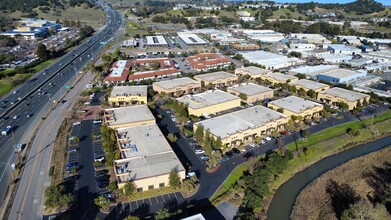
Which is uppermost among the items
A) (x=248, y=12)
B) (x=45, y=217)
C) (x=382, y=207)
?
(x=248, y=12)

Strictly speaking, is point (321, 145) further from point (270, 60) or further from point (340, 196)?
point (270, 60)

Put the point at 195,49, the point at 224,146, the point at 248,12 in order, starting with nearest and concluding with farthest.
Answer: the point at 224,146, the point at 195,49, the point at 248,12

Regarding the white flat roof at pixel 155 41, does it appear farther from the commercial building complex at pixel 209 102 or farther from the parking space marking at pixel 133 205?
the parking space marking at pixel 133 205

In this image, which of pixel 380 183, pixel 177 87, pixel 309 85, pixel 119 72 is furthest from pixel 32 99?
pixel 380 183

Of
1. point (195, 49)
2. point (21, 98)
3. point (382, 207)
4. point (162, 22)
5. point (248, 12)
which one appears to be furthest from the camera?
point (248, 12)

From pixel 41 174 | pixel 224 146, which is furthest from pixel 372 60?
pixel 41 174

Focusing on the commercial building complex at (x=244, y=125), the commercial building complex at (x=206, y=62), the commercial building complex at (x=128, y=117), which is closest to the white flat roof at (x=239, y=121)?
the commercial building complex at (x=244, y=125)

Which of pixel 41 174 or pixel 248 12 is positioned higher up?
pixel 248 12

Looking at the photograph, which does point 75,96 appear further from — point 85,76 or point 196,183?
point 196,183

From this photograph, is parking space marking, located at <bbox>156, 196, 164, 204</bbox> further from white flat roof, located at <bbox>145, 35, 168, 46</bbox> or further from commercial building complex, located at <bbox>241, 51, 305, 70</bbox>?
white flat roof, located at <bbox>145, 35, 168, 46</bbox>
